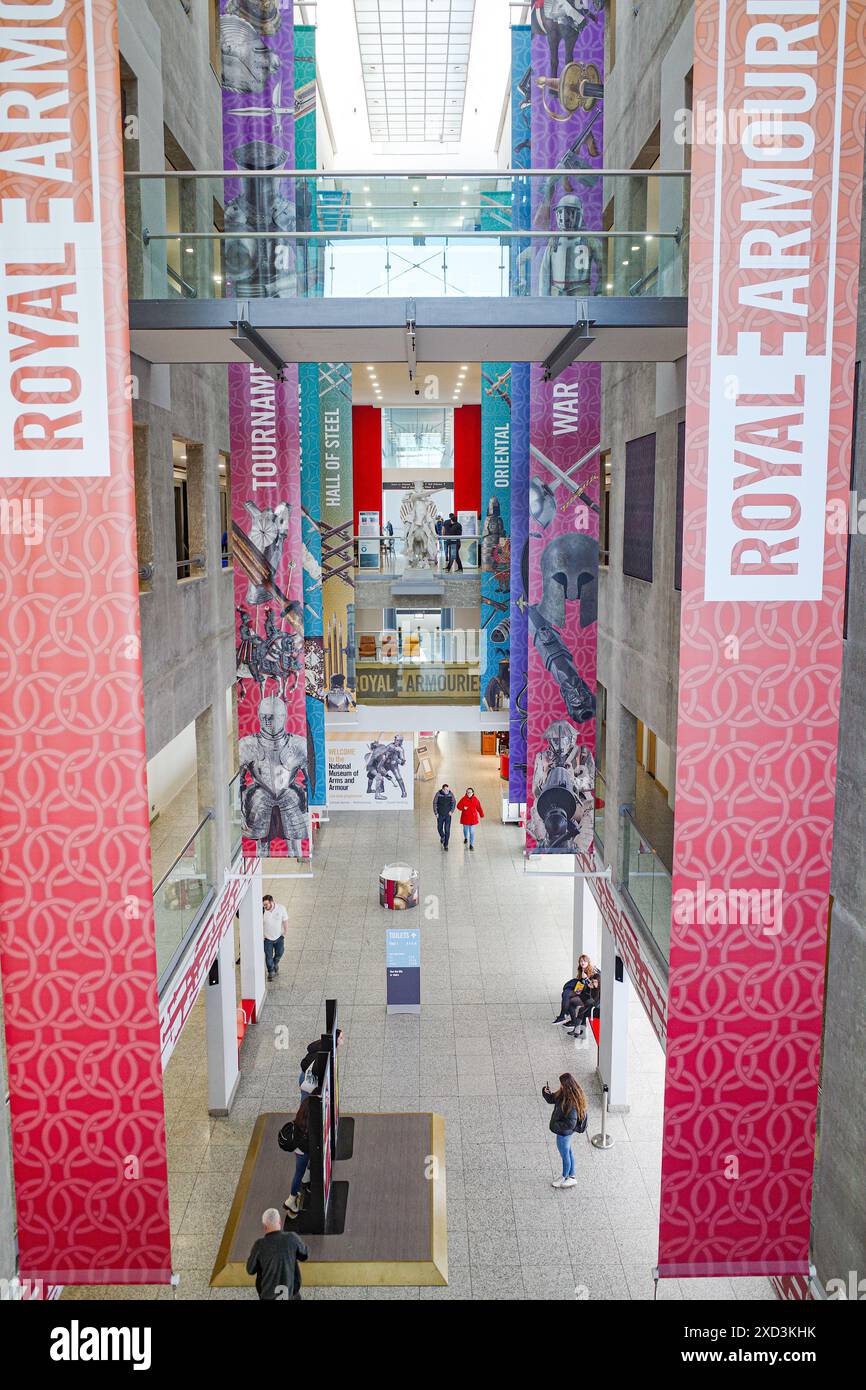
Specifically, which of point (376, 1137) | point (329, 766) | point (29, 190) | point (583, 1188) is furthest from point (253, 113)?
point (329, 766)

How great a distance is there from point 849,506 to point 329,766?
16277 mm

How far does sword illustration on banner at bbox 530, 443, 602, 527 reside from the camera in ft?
35.3

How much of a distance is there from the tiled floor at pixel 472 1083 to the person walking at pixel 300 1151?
27.0 inches

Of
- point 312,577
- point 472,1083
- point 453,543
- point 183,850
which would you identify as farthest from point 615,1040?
point 453,543

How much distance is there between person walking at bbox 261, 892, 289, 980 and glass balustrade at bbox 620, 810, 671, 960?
17.5ft

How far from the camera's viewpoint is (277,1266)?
7223mm

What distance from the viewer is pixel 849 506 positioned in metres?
5.79

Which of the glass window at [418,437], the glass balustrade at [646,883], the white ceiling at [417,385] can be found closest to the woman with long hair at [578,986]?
the glass balustrade at [646,883]

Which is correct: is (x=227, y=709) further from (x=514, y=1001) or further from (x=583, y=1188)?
(x=583, y=1188)

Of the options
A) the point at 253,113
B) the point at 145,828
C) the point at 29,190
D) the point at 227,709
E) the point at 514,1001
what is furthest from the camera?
the point at 514,1001

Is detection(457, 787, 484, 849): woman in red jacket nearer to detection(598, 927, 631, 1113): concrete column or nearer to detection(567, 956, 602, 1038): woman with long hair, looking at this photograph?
detection(567, 956, 602, 1038): woman with long hair

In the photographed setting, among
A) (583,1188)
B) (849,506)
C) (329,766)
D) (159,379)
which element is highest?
(159,379)

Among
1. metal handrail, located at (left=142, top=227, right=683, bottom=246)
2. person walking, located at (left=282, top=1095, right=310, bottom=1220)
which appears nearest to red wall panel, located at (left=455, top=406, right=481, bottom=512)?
metal handrail, located at (left=142, top=227, right=683, bottom=246)

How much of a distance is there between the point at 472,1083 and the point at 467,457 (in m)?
18.5
